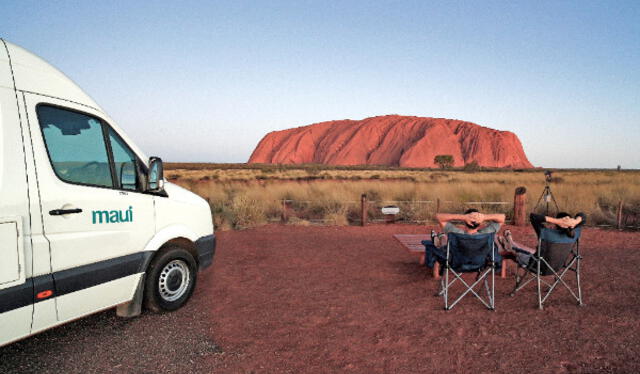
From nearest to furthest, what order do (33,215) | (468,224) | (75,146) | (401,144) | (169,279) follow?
(33,215)
(75,146)
(169,279)
(468,224)
(401,144)

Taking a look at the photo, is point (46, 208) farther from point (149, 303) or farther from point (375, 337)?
point (375, 337)

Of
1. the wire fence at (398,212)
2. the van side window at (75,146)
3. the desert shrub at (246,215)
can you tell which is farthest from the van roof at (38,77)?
the wire fence at (398,212)

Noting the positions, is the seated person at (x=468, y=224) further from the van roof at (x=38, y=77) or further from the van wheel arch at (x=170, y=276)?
the van roof at (x=38, y=77)

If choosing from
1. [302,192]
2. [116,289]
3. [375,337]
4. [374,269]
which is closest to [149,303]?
[116,289]

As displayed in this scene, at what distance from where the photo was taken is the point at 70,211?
3119 millimetres

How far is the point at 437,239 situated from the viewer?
207 inches

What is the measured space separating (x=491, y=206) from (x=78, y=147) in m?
12.8

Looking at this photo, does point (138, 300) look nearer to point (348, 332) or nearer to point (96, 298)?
point (96, 298)

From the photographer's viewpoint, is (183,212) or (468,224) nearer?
(183,212)

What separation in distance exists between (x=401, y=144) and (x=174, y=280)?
101m

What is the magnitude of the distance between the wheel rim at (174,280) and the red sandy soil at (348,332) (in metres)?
0.25

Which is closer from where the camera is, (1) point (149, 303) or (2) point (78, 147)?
(2) point (78, 147)

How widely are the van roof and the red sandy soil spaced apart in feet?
7.45

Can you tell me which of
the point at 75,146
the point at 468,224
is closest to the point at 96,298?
the point at 75,146
